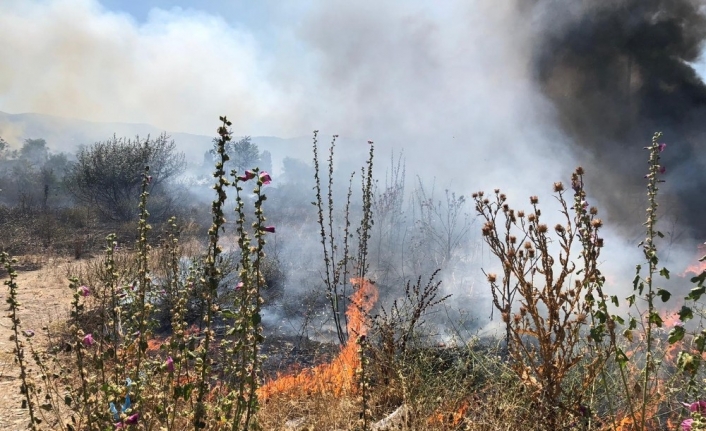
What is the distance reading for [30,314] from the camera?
25.3ft

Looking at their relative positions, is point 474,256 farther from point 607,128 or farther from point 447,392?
point 447,392

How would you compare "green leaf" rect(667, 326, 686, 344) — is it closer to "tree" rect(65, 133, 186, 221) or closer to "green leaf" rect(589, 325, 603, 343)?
"green leaf" rect(589, 325, 603, 343)

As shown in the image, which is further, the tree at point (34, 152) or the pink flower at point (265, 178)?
the tree at point (34, 152)

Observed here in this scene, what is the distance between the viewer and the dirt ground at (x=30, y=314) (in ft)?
14.5

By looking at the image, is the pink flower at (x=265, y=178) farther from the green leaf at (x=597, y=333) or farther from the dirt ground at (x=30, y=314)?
the green leaf at (x=597, y=333)

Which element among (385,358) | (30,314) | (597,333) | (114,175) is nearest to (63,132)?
(114,175)

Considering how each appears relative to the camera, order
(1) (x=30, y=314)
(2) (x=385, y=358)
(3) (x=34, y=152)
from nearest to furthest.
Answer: (2) (x=385, y=358) → (1) (x=30, y=314) → (3) (x=34, y=152)

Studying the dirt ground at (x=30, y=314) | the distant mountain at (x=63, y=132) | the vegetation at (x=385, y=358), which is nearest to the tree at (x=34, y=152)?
the dirt ground at (x=30, y=314)

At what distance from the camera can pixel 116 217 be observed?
60.1ft

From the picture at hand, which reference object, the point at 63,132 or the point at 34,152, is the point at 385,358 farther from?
the point at 63,132

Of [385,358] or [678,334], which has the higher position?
[678,334]

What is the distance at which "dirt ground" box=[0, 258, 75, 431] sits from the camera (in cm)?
441

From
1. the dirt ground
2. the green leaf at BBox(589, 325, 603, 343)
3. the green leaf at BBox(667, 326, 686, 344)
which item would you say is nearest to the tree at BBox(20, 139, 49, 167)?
the dirt ground

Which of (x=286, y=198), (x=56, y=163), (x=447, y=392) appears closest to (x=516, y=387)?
(x=447, y=392)
